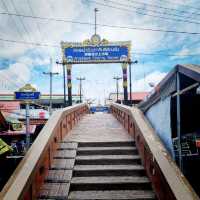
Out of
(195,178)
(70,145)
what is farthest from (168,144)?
(70,145)

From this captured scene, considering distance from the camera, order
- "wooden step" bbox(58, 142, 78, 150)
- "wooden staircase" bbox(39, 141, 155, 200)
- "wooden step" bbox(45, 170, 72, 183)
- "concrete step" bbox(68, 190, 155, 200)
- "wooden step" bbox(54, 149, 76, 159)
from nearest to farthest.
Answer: "concrete step" bbox(68, 190, 155, 200)
"wooden staircase" bbox(39, 141, 155, 200)
"wooden step" bbox(45, 170, 72, 183)
"wooden step" bbox(54, 149, 76, 159)
"wooden step" bbox(58, 142, 78, 150)

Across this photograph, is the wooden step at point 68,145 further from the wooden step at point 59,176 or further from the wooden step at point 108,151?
the wooden step at point 59,176

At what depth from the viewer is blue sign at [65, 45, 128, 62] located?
19.4m

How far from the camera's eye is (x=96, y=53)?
19.5 metres

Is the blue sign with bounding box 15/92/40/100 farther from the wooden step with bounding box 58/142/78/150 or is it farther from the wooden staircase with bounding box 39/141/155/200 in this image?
the wooden staircase with bounding box 39/141/155/200

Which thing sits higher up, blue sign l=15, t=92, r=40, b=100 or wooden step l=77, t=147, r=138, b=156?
blue sign l=15, t=92, r=40, b=100

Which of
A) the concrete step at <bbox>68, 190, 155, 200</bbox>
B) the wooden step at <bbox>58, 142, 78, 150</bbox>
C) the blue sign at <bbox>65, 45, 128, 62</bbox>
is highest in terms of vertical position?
the blue sign at <bbox>65, 45, 128, 62</bbox>

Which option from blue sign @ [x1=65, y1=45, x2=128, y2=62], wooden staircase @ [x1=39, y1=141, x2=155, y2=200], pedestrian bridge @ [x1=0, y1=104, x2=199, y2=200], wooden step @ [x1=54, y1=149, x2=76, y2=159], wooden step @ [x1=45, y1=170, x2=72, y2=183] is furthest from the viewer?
blue sign @ [x1=65, y1=45, x2=128, y2=62]

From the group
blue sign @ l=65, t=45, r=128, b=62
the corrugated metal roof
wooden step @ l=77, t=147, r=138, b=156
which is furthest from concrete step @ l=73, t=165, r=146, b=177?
blue sign @ l=65, t=45, r=128, b=62

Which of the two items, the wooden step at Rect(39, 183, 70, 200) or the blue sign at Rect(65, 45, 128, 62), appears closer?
the wooden step at Rect(39, 183, 70, 200)

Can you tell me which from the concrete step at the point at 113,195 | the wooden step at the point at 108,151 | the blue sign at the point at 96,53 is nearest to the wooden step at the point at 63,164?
the wooden step at the point at 108,151

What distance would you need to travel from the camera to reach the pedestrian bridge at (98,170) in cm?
433

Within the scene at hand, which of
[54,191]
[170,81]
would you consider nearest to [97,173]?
[54,191]

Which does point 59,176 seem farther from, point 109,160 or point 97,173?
point 109,160
